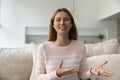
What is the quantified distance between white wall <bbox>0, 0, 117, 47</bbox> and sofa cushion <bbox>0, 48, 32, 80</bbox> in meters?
2.70

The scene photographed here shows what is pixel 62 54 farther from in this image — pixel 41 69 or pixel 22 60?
pixel 22 60

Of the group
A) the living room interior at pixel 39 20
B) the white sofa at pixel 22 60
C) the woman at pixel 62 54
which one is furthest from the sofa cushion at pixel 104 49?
the living room interior at pixel 39 20

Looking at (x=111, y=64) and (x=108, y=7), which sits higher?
(x=108, y=7)

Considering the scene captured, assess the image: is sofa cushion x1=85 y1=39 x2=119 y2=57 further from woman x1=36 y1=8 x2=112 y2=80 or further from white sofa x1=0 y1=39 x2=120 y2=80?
woman x1=36 y1=8 x2=112 y2=80

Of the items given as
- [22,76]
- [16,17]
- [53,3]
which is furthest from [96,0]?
[22,76]

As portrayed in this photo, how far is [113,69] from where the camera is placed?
1501mm

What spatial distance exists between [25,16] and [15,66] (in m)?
2.85

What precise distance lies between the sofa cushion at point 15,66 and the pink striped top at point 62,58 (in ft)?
1.88

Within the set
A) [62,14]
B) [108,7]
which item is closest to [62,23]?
[62,14]

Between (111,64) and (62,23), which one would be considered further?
(111,64)

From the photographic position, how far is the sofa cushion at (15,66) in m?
1.87

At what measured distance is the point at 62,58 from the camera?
1.35 meters

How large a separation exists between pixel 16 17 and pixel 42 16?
57cm

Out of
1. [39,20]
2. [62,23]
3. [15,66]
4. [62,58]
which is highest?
[39,20]
